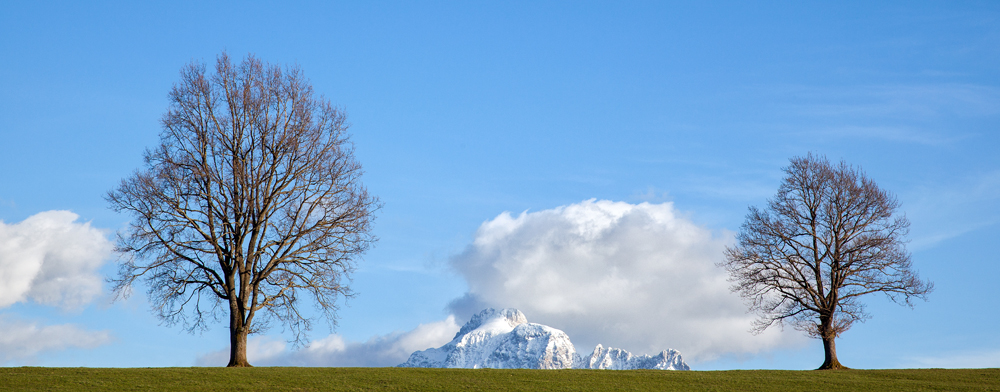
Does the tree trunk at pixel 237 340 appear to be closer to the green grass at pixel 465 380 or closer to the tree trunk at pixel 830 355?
the green grass at pixel 465 380

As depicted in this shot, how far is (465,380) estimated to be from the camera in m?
29.7

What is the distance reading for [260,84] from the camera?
33.9 metres

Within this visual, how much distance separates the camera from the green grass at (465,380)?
26.7 m

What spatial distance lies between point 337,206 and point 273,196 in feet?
9.06

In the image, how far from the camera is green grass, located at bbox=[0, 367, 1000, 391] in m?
26.7

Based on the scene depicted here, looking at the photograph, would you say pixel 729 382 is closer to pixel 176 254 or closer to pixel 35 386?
pixel 176 254

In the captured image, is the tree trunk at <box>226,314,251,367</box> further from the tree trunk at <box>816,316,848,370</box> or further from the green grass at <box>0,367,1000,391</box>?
the tree trunk at <box>816,316,848,370</box>

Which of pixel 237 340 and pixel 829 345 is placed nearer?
pixel 237 340

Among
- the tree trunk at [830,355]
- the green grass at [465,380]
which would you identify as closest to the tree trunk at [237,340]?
the green grass at [465,380]

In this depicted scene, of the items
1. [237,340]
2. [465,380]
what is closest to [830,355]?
[465,380]

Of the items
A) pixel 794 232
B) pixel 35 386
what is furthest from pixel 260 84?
pixel 794 232

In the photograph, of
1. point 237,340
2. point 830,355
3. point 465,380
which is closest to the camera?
point 465,380

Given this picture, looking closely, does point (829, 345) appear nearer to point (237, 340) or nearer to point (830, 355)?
point (830, 355)

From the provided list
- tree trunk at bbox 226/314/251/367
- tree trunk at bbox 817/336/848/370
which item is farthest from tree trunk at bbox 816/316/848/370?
tree trunk at bbox 226/314/251/367
